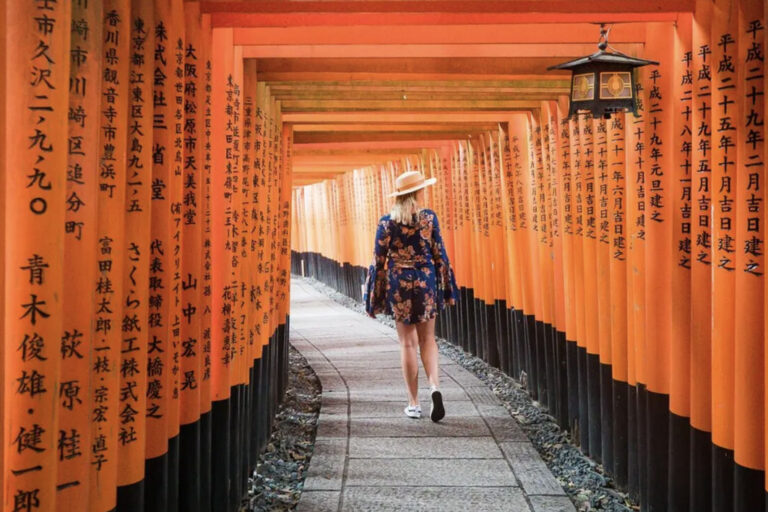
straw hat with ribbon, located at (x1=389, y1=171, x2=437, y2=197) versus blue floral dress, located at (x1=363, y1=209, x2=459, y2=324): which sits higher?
straw hat with ribbon, located at (x1=389, y1=171, x2=437, y2=197)

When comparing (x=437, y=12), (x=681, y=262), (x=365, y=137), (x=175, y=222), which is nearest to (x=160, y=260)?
(x=175, y=222)

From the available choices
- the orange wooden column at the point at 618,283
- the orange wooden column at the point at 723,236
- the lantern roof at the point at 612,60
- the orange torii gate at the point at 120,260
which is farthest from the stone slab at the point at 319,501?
the lantern roof at the point at 612,60

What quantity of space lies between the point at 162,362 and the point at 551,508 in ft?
8.32

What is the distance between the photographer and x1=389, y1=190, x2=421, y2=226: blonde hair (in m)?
5.86

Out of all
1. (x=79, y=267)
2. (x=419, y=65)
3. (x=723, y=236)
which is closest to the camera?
(x=79, y=267)

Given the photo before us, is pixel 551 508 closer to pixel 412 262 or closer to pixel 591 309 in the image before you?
pixel 591 309

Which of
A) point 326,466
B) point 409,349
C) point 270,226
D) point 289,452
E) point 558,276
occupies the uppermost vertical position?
point 270,226

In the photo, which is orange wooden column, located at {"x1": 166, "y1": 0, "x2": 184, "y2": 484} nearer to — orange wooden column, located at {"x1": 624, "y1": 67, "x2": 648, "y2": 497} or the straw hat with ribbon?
orange wooden column, located at {"x1": 624, "y1": 67, "x2": 648, "y2": 497}

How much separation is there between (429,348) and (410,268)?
2.30ft

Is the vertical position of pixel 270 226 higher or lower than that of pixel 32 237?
higher

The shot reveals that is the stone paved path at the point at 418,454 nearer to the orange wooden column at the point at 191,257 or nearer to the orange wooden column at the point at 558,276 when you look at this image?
the orange wooden column at the point at 558,276

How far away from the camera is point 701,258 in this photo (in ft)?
11.3

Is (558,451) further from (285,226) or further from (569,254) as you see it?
(285,226)

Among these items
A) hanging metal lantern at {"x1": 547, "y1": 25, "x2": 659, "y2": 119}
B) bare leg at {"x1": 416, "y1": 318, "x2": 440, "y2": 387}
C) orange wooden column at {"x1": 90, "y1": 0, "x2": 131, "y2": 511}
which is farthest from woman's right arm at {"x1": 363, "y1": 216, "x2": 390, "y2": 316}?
orange wooden column at {"x1": 90, "y1": 0, "x2": 131, "y2": 511}
